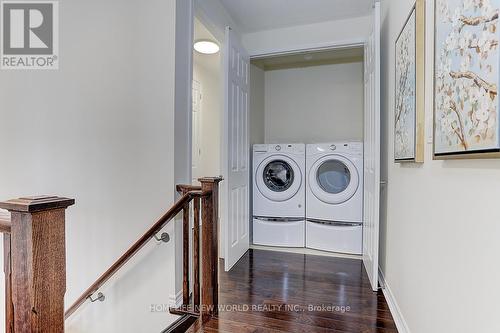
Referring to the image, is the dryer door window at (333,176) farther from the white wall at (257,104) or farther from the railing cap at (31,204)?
the railing cap at (31,204)

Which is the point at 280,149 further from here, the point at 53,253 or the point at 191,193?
the point at 53,253

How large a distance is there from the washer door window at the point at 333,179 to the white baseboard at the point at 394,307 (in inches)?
35.2

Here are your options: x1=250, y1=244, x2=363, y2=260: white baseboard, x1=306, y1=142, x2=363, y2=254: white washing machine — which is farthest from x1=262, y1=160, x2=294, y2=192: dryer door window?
x1=250, y1=244, x2=363, y2=260: white baseboard

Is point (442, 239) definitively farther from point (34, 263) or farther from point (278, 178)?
point (278, 178)

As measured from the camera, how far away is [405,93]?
66.6 inches

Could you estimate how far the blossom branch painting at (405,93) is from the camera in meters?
1.54

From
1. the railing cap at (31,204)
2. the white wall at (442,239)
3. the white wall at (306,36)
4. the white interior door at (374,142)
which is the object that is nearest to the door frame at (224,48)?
the white wall at (306,36)

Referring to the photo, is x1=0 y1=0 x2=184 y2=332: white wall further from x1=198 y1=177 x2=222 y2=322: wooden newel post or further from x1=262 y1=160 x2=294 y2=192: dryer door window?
x1=262 y1=160 x2=294 y2=192: dryer door window

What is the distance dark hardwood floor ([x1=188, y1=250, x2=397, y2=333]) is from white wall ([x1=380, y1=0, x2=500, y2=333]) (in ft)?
0.91

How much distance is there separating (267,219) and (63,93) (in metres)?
2.39

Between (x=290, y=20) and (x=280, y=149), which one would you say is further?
(x=280, y=149)

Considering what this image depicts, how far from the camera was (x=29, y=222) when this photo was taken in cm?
75

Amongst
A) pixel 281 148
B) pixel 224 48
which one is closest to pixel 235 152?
pixel 281 148

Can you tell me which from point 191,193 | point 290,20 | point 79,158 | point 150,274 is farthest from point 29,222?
point 290,20
